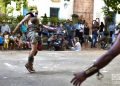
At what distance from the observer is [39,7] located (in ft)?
114

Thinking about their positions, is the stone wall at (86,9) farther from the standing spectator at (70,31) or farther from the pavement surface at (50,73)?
the pavement surface at (50,73)

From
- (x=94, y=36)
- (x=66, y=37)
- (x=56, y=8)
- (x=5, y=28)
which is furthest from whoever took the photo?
(x=56, y=8)

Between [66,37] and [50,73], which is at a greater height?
[50,73]

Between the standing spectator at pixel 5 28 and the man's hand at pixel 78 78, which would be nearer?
the man's hand at pixel 78 78

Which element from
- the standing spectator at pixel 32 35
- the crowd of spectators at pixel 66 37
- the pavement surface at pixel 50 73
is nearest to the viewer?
the pavement surface at pixel 50 73

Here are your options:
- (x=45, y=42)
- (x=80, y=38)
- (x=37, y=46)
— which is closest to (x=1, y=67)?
(x=37, y=46)

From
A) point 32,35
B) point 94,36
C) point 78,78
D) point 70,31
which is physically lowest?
point 94,36

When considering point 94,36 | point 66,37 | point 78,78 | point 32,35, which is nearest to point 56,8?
point 94,36

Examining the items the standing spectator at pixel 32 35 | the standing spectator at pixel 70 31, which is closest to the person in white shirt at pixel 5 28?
the standing spectator at pixel 70 31

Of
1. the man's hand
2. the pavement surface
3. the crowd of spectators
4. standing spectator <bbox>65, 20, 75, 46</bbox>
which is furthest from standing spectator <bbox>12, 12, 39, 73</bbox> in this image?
standing spectator <bbox>65, 20, 75, 46</bbox>

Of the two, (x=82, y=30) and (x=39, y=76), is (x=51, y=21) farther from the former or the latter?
(x=39, y=76)

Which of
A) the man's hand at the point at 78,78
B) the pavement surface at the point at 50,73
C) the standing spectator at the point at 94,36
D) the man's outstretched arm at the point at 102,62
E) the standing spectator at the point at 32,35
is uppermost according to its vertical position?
the man's outstretched arm at the point at 102,62

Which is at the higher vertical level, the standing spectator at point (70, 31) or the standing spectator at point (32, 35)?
the standing spectator at point (32, 35)

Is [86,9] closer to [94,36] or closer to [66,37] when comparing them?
[94,36]
